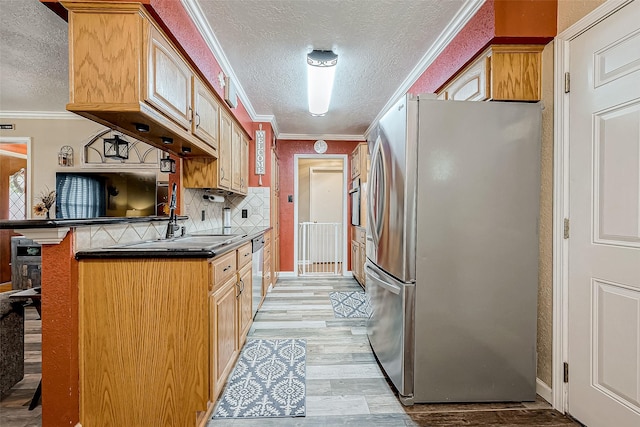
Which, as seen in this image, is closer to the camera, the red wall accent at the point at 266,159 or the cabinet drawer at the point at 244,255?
the cabinet drawer at the point at 244,255

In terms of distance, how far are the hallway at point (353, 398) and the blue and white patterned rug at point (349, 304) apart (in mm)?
195

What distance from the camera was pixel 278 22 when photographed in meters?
2.11

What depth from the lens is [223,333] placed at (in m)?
1.70

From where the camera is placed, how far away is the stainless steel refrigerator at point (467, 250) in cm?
164

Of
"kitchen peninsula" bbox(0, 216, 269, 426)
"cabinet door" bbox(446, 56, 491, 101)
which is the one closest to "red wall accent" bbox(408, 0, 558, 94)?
"cabinet door" bbox(446, 56, 491, 101)

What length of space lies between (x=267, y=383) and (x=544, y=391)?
1.64m

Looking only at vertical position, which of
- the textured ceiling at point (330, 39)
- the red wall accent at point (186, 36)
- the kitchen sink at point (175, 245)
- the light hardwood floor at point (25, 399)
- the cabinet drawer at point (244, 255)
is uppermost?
the textured ceiling at point (330, 39)

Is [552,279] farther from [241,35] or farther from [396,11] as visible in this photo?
[241,35]

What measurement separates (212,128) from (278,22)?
3.11ft

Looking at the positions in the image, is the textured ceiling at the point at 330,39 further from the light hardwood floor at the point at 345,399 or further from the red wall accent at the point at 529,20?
the light hardwood floor at the point at 345,399

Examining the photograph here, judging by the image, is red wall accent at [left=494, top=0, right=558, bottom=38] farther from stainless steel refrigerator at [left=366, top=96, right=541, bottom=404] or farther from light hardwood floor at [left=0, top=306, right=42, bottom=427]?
light hardwood floor at [left=0, top=306, right=42, bottom=427]

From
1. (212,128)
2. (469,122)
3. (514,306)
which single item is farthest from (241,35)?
(514,306)

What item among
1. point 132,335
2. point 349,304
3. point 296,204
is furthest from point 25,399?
point 296,204

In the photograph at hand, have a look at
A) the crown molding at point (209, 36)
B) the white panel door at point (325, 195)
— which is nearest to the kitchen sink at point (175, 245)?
the crown molding at point (209, 36)
